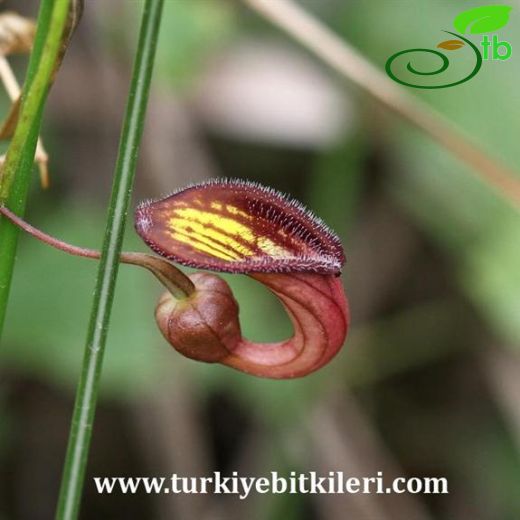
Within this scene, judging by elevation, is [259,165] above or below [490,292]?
above

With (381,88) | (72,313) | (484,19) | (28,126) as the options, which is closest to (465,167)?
(484,19)

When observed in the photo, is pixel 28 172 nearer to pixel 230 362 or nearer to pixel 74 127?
pixel 230 362

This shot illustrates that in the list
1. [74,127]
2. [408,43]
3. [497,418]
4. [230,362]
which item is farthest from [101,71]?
[230,362]

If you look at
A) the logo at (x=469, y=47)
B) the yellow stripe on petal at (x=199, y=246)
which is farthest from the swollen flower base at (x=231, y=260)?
the logo at (x=469, y=47)

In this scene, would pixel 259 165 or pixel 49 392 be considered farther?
pixel 259 165

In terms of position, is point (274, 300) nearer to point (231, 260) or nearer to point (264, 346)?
point (264, 346)

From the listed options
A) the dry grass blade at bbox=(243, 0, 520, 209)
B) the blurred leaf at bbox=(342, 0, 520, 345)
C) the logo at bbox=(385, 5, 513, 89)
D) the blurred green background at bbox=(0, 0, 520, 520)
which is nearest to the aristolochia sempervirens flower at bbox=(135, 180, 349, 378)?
the dry grass blade at bbox=(243, 0, 520, 209)
